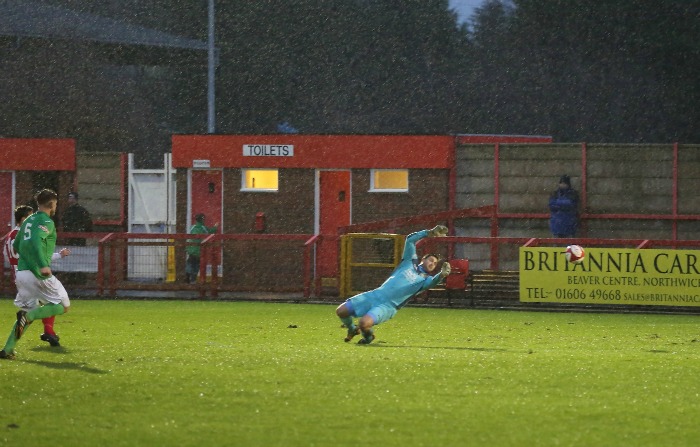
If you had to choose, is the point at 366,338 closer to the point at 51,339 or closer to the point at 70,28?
the point at 51,339

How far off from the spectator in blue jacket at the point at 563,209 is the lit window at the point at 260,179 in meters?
6.05

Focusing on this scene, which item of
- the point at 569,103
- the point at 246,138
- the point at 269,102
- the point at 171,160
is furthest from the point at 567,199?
the point at 269,102

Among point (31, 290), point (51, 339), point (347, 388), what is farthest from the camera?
point (51, 339)

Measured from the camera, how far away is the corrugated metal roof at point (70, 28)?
49.5 meters

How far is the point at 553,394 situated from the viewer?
1143cm

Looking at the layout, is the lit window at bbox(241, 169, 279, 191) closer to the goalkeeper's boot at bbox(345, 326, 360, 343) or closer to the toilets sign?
the toilets sign

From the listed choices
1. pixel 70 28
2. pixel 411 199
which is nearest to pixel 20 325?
pixel 411 199

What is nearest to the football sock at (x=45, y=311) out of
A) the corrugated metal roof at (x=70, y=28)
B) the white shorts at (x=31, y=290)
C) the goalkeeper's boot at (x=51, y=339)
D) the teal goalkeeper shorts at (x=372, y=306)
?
the white shorts at (x=31, y=290)

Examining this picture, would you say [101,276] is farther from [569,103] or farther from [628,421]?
[569,103]

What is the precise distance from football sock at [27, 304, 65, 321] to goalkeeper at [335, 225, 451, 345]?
3.00m

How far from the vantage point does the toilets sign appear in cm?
2975

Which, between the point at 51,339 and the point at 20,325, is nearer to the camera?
the point at 20,325

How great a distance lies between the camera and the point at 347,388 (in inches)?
457

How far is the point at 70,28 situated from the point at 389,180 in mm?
25472
